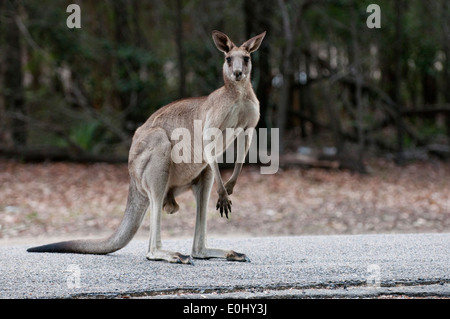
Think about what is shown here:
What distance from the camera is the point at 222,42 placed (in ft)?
15.8

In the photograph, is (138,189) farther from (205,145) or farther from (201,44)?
(201,44)

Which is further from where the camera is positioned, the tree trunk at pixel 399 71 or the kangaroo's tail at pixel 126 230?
the tree trunk at pixel 399 71

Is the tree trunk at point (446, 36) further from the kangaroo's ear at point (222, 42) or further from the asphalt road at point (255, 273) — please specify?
the kangaroo's ear at point (222, 42)

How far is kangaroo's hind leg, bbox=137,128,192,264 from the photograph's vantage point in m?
4.79

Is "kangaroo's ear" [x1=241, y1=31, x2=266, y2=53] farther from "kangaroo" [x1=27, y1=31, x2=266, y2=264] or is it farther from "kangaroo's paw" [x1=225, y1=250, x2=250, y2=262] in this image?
"kangaroo's paw" [x1=225, y1=250, x2=250, y2=262]

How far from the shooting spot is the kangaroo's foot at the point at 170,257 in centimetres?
477

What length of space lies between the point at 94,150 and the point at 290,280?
11.6 metres

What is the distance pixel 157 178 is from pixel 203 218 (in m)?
0.55

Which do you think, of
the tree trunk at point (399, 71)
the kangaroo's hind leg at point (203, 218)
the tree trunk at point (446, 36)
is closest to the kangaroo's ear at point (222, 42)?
the kangaroo's hind leg at point (203, 218)

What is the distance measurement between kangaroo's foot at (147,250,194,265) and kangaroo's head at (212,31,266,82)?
1426 mm

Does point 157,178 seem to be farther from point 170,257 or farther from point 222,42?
point 222,42

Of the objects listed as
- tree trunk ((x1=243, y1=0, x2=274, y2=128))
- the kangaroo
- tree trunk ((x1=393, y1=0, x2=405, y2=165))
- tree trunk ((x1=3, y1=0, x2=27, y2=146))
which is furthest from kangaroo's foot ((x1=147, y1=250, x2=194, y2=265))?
tree trunk ((x1=393, y1=0, x2=405, y2=165))

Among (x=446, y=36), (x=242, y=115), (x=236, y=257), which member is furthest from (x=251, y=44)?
(x=446, y=36)

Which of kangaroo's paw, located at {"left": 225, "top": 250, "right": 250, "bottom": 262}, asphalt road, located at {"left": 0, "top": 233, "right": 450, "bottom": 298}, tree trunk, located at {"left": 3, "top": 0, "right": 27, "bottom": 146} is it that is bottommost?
asphalt road, located at {"left": 0, "top": 233, "right": 450, "bottom": 298}
